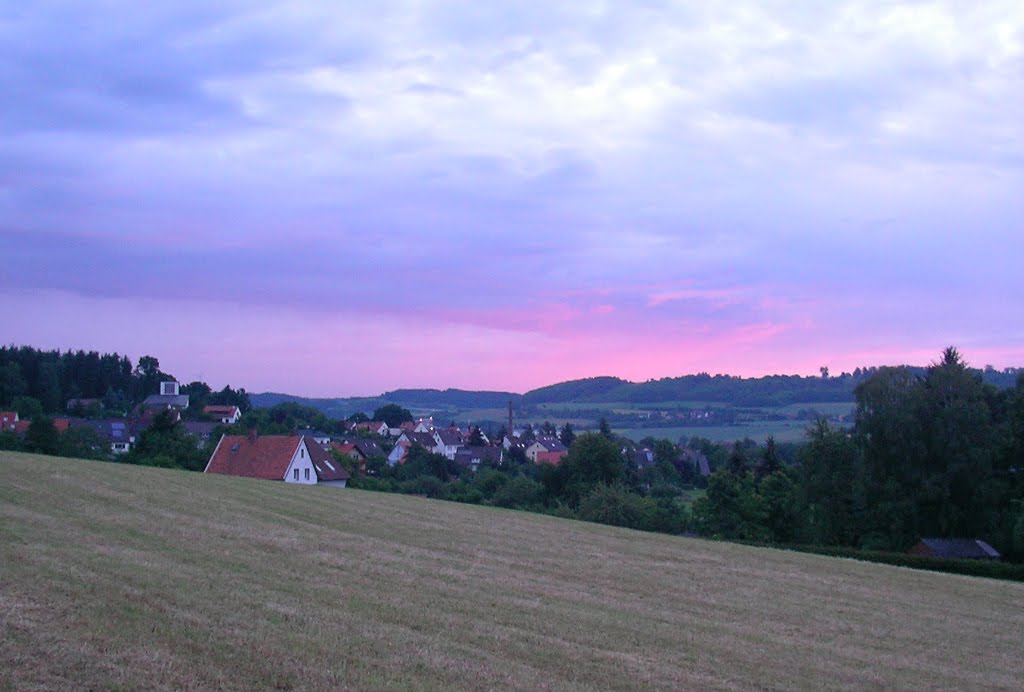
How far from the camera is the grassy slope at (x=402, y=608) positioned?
403 inches

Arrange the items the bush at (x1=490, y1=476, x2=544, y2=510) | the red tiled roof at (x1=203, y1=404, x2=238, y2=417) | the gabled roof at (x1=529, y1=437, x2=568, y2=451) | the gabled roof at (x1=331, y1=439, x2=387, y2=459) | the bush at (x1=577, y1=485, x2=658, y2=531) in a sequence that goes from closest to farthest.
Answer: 1. the bush at (x1=577, y1=485, x2=658, y2=531)
2. the bush at (x1=490, y1=476, x2=544, y2=510)
3. the gabled roof at (x1=331, y1=439, x2=387, y2=459)
4. the red tiled roof at (x1=203, y1=404, x2=238, y2=417)
5. the gabled roof at (x1=529, y1=437, x2=568, y2=451)

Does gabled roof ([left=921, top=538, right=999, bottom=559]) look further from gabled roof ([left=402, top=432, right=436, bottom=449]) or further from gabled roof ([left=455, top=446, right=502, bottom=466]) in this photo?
gabled roof ([left=402, top=432, right=436, bottom=449])

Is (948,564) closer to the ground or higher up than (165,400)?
closer to the ground

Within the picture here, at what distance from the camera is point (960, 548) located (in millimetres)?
47812

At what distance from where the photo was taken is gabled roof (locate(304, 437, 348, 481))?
63750 mm

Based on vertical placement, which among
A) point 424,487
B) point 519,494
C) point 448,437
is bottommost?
point 519,494

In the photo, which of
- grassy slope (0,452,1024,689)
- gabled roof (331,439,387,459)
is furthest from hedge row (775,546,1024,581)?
gabled roof (331,439,387,459)

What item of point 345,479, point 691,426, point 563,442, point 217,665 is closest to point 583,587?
point 217,665

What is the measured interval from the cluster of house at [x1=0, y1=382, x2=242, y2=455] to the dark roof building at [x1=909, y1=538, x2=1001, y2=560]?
51080mm

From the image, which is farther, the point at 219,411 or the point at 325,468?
the point at 219,411

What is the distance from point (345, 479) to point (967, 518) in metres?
40.4

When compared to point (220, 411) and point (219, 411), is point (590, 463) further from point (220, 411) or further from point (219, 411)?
point (219, 411)

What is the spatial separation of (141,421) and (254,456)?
2631 inches

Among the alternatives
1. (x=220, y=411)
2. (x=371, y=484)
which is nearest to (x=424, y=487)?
(x=371, y=484)
